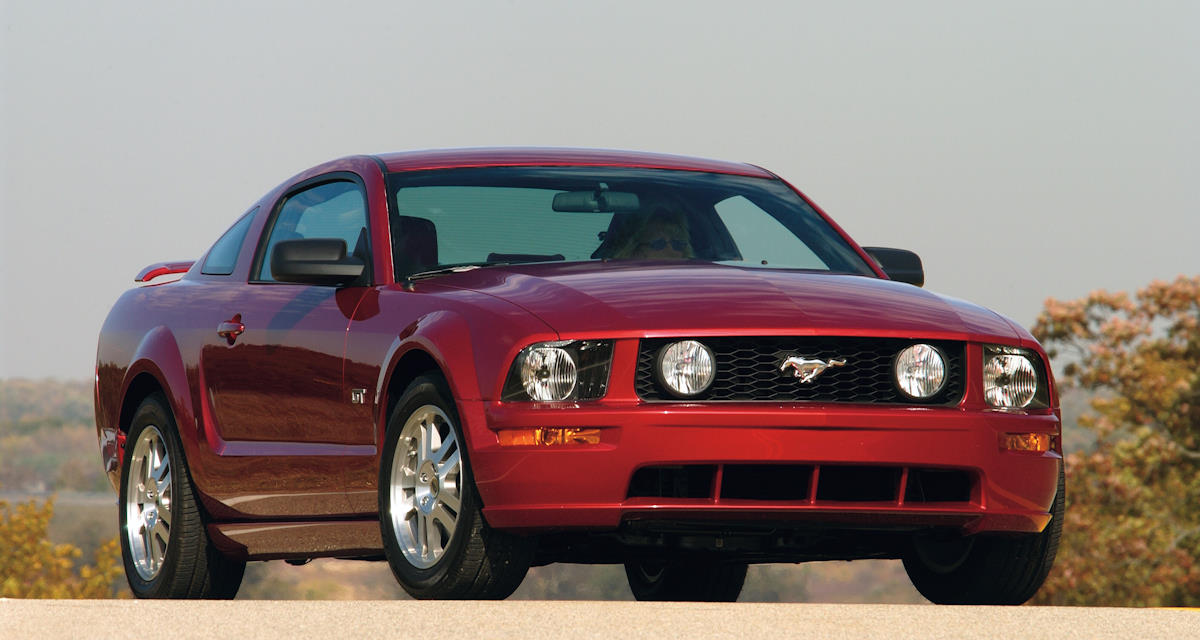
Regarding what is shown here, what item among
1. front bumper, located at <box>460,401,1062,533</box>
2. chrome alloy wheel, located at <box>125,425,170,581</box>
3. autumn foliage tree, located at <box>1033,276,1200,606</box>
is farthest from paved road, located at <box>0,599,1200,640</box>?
autumn foliage tree, located at <box>1033,276,1200,606</box>

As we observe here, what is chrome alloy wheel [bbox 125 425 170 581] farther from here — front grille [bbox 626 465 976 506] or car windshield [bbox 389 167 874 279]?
front grille [bbox 626 465 976 506]

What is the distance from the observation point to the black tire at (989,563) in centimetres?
670

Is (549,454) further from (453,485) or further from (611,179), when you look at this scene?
(611,179)

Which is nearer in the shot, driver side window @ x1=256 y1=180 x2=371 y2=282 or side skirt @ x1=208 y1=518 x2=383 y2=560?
side skirt @ x1=208 y1=518 x2=383 y2=560

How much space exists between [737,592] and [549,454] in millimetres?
4001

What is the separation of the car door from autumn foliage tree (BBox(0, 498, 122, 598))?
4780 centimetres

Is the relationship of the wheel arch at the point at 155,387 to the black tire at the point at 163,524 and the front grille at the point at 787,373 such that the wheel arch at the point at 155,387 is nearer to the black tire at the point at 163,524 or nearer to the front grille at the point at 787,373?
the black tire at the point at 163,524

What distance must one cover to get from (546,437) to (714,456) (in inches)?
19.7

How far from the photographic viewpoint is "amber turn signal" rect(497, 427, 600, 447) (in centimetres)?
595

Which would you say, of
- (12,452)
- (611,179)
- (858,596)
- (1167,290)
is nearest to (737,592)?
(611,179)

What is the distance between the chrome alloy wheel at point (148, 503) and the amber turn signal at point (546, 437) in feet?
9.32

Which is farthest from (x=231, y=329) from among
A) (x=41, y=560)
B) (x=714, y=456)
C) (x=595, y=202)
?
(x=41, y=560)

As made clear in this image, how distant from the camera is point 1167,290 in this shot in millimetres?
31641

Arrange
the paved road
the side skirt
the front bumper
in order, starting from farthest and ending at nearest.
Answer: the side skirt < the front bumper < the paved road
